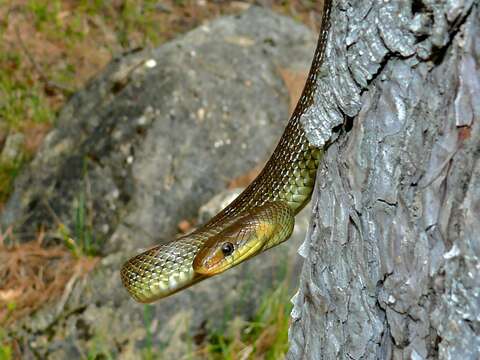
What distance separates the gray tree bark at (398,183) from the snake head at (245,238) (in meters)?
0.63

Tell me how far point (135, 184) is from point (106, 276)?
0.59 meters

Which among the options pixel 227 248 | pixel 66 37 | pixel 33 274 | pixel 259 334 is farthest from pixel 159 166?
pixel 66 37

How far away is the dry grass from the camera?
4.31 meters

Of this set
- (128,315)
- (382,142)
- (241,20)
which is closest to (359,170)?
(382,142)

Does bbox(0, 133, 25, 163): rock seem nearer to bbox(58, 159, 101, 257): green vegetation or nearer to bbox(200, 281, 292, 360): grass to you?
bbox(58, 159, 101, 257): green vegetation

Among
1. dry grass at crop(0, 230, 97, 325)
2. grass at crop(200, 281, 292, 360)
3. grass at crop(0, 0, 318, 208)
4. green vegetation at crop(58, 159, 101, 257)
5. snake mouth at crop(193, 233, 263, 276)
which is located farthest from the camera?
grass at crop(0, 0, 318, 208)

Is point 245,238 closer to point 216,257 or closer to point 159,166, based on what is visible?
point 216,257

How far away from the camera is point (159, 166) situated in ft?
14.7

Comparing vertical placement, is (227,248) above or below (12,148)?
A: above

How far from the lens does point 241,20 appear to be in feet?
17.7

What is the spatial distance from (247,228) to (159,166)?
6.42ft

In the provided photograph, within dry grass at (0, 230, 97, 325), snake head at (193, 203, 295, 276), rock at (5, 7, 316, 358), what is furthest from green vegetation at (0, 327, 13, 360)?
snake head at (193, 203, 295, 276)

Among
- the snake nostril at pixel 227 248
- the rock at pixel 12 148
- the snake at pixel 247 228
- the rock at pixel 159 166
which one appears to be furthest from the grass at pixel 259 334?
the rock at pixel 12 148

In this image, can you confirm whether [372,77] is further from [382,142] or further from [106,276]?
[106,276]
